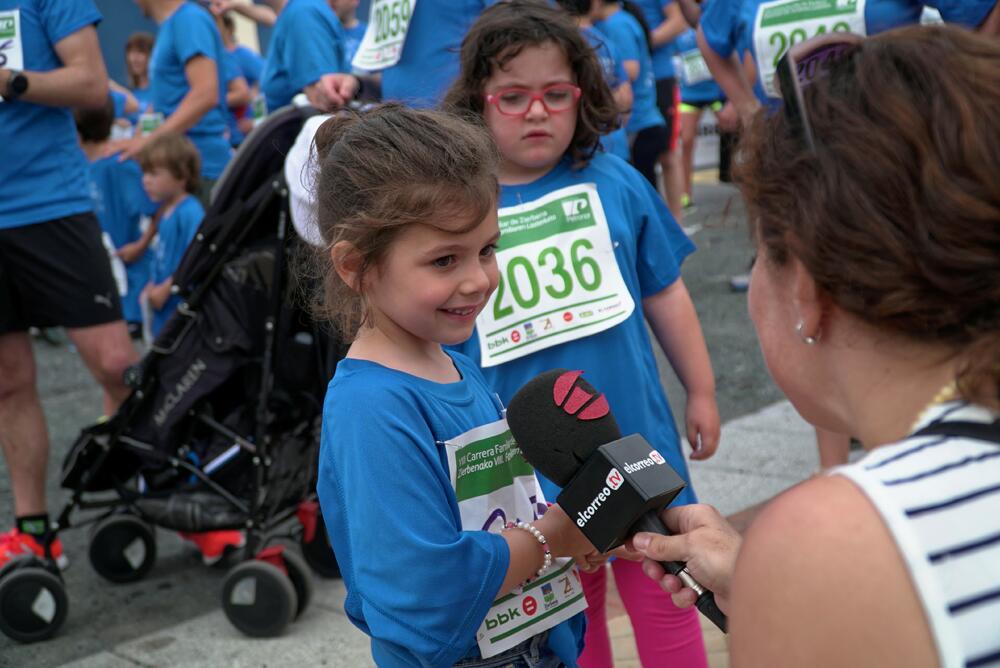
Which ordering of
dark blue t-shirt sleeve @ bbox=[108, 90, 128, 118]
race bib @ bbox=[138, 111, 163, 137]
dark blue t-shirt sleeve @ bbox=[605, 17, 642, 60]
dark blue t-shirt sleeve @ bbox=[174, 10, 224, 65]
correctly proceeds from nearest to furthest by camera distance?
dark blue t-shirt sleeve @ bbox=[174, 10, 224, 65] → race bib @ bbox=[138, 111, 163, 137] → dark blue t-shirt sleeve @ bbox=[605, 17, 642, 60] → dark blue t-shirt sleeve @ bbox=[108, 90, 128, 118]

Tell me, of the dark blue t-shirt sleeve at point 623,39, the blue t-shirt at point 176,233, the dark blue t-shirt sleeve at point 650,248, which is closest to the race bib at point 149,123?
the blue t-shirt at point 176,233

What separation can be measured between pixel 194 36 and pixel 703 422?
4413 millimetres

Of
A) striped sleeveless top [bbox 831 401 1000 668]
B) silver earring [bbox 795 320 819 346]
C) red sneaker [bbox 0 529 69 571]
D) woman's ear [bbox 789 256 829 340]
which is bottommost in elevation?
red sneaker [bbox 0 529 69 571]

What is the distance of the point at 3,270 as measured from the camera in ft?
13.6

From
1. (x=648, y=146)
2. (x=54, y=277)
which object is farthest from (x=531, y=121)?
(x=648, y=146)

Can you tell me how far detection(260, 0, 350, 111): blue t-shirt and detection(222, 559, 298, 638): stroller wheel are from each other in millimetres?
2612

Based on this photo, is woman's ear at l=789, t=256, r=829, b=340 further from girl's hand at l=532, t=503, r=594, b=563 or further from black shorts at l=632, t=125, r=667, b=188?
black shorts at l=632, t=125, r=667, b=188

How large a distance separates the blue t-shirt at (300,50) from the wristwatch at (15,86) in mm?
1596

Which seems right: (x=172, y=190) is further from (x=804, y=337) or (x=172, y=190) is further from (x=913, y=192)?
(x=913, y=192)

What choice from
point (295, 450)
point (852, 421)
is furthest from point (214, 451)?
point (852, 421)

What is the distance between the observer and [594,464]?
176 cm

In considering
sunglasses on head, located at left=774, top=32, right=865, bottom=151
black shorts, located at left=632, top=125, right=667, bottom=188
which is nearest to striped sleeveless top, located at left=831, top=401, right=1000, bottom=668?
sunglasses on head, located at left=774, top=32, right=865, bottom=151

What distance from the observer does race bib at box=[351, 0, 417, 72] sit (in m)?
4.02

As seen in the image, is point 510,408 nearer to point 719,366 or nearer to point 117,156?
point 719,366
